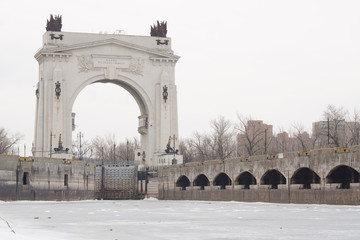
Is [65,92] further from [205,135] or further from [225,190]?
[205,135]

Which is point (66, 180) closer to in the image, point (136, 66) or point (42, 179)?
point (42, 179)

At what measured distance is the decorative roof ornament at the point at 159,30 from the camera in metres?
99.6

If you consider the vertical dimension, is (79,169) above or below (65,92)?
below

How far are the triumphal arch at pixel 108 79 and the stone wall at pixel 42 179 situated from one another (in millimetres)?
13058

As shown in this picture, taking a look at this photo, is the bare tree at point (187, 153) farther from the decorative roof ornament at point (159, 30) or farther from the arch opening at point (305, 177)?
the arch opening at point (305, 177)

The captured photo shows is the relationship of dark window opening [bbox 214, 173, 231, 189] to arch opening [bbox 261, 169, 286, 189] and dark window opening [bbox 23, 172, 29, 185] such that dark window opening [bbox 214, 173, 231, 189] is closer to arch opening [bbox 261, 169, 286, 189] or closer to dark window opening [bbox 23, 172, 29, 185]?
arch opening [bbox 261, 169, 286, 189]

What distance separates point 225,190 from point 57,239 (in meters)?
45.5

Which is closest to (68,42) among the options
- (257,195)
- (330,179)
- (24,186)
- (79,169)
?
(79,169)

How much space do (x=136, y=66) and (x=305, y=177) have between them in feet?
148

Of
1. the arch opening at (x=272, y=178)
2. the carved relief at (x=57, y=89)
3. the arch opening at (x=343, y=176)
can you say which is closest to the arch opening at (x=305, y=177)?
the arch opening at (x=343, y=176)

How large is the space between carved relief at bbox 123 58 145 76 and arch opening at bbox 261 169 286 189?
39206mm

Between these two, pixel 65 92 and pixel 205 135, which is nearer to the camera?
pixel 65 92

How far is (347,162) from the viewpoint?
46.4 m

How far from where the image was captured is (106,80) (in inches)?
3782
